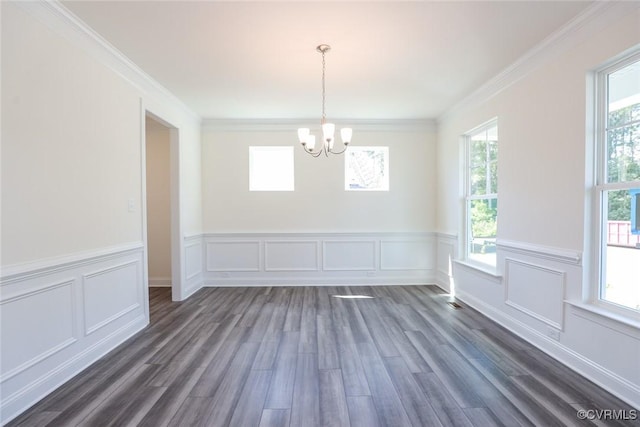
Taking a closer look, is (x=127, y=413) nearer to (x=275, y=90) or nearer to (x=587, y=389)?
(x=587, y=389)

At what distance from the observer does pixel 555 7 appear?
2.20 m

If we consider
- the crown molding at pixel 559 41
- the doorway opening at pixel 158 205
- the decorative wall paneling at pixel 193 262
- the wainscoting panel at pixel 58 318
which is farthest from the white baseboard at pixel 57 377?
the crown molding at pixel 559 41

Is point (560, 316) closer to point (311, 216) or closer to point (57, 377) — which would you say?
point (311, 216)

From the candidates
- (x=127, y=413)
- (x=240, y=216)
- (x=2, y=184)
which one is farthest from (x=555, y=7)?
(x=240, y=216)

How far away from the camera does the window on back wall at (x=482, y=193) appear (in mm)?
3734

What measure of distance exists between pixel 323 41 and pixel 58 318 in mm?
3006

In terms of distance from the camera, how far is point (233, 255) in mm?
5098

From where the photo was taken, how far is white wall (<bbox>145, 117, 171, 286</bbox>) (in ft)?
Result: 16.6

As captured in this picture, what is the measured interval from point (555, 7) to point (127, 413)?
159 inches

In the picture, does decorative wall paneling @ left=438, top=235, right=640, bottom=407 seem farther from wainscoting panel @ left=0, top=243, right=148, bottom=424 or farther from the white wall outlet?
wainscoting panel @ left=0, top=243, right=148, bottom=424

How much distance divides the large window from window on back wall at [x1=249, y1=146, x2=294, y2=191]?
152 inches

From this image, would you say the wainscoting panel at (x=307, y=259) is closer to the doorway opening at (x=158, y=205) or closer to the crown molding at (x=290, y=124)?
the doorway opening at (x=158, y=205)

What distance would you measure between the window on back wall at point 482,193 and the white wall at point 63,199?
4.08 m

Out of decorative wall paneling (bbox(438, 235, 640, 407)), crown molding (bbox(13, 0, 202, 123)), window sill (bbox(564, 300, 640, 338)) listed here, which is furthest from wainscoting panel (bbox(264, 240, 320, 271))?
window sill (bbox(564, 300, 640, 338))
